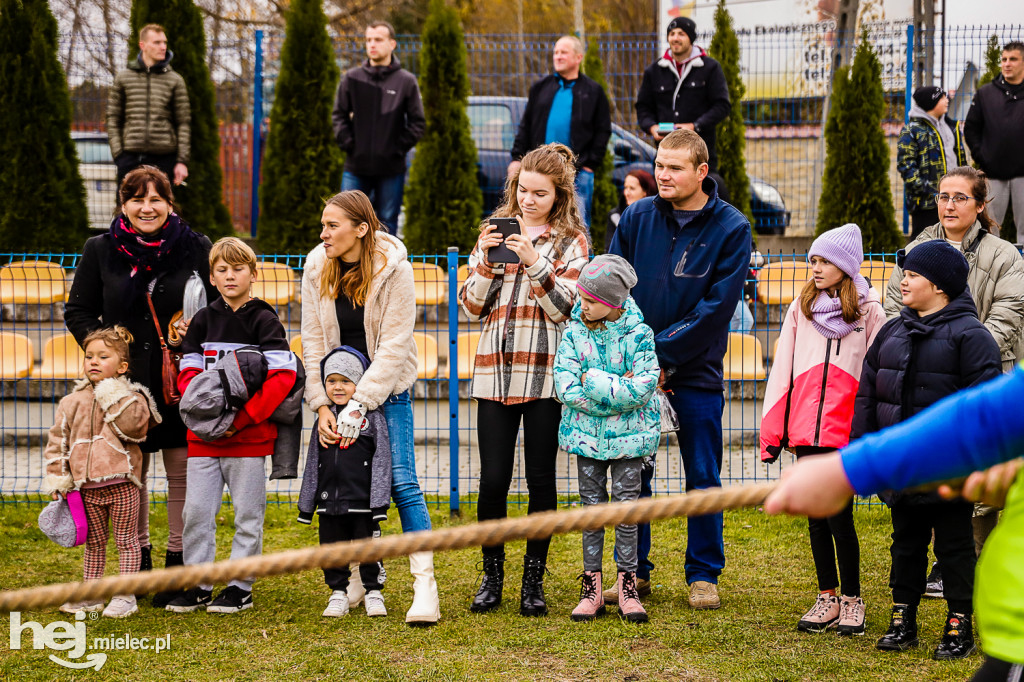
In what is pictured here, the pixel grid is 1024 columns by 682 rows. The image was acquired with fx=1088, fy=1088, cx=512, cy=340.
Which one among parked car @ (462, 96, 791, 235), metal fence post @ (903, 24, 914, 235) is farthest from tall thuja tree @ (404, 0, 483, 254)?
metal fence post @ (903, 24, 914, 235)

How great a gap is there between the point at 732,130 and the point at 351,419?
26.3ft

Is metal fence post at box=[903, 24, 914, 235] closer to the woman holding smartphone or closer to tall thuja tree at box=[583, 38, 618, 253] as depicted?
tall thuja tree at box=[583, 38, 618, 253]

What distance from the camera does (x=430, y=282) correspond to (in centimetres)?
745

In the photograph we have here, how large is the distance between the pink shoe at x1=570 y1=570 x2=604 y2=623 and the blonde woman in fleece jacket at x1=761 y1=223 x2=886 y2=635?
2.88ft

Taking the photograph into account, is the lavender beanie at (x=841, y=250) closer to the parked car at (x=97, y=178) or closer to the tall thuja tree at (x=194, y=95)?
the tall thuja tree at (x=194, y=95)

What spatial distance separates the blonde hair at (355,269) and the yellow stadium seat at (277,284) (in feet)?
9.66

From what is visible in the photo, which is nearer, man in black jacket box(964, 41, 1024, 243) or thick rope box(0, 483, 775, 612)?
thick rope box(0, 483, 775, 612)

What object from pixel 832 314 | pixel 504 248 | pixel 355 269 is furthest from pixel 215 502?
pixel 832 314

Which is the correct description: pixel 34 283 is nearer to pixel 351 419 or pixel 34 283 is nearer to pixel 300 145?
pixel 300 145

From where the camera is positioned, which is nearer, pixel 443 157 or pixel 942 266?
pixel 942 266

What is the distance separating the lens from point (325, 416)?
4.86 m

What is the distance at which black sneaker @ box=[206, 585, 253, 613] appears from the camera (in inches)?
197

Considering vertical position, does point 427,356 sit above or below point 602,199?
below

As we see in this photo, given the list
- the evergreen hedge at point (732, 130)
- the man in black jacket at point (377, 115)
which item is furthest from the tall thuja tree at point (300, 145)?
the evergreen hedge at point (732, 130)
